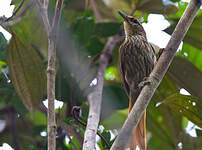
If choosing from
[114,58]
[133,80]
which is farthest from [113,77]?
[133,80]

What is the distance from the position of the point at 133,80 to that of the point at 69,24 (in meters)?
0.74

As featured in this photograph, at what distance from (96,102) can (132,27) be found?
123 cm

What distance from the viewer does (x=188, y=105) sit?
7.55 feet

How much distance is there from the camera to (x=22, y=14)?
2793 mm

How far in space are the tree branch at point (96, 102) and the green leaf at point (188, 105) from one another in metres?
0.46

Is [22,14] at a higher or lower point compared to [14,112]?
higher

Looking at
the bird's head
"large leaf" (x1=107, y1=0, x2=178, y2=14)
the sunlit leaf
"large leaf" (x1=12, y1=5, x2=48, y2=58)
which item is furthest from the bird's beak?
"large leaf" (x1=12, y1=5, x2=48, y2=58)

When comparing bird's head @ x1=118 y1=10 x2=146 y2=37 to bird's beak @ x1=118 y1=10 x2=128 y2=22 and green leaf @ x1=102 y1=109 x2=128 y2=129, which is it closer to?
bird's beak @ x1=118 y1=10 x2=128 y2=22

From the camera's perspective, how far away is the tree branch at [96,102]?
5.71ft

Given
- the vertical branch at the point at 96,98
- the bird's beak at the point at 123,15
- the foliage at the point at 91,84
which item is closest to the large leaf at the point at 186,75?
the foliage at the point at 91,84

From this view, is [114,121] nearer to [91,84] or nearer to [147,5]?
[91,84]

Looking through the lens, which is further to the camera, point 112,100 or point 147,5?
point 147,5

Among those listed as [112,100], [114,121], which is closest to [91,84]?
[112,100]

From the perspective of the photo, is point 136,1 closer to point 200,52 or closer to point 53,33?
point 200,52
